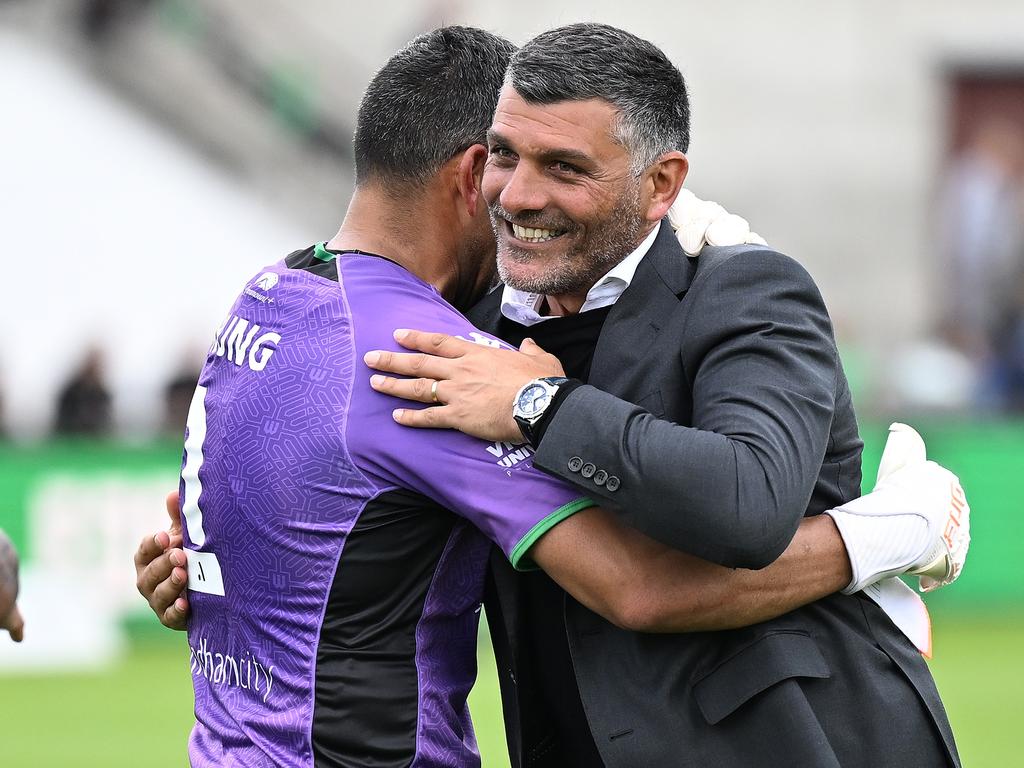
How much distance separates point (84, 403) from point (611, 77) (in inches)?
424

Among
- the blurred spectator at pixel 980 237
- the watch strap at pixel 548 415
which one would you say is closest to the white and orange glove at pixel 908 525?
the watch strap at pixel 548 415

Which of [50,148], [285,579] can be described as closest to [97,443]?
[50,148]

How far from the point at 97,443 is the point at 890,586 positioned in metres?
9.25

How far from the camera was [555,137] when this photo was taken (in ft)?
11.3

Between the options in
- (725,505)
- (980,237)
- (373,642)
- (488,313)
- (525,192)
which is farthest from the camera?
(980,237)

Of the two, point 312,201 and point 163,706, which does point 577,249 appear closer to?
point 163,706

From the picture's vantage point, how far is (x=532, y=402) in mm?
3229

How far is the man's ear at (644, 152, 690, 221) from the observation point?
357cm

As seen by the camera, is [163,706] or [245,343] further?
[163,706]

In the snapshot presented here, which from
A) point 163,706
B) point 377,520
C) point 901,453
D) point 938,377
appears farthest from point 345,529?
point 938,377

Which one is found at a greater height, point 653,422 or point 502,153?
point 502,153

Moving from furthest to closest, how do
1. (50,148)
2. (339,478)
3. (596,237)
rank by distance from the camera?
1. (50,148)
2. (596,237)
3. (339,478)

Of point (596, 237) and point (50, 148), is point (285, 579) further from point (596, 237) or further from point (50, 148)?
point (50, 148)

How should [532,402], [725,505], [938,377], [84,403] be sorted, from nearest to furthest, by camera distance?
[725,505] → [532,402] → [84,403] → [938,377]
